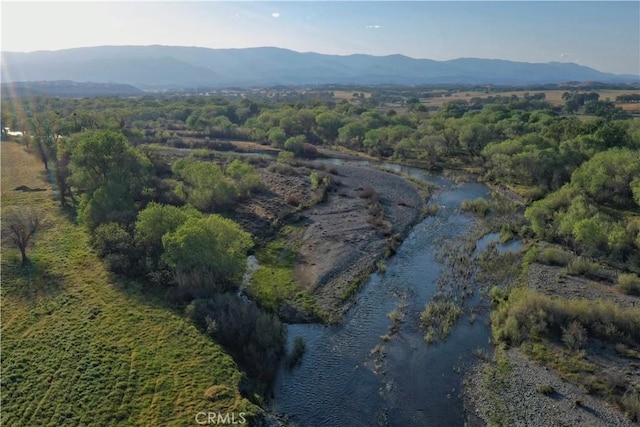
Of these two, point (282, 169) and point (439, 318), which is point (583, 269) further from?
point (282, 169)

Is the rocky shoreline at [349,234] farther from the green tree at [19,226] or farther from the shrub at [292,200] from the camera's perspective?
the green tree at [19,226]

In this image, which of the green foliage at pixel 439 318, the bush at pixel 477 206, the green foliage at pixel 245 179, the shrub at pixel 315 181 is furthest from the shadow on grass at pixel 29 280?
the bush at pixel 477 206

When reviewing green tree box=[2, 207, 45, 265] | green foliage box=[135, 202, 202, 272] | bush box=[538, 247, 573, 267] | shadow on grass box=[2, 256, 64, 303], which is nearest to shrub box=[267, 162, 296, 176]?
green foliage box=[135, 202, 202, 272]

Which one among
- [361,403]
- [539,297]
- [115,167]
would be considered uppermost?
[115,167]

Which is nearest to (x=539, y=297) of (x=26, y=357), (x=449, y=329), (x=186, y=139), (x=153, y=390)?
(x=449, y=329)

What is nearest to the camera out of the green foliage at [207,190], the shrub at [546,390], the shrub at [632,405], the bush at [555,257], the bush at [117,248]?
the shrub at [632,405]

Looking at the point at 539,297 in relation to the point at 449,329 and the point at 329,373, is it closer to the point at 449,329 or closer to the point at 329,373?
the point at 449,329
